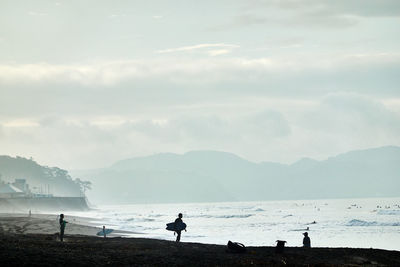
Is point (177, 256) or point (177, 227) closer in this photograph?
point (177, 256)

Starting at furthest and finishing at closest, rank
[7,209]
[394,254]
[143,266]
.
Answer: [7,209] < [394,254] < [143,266]

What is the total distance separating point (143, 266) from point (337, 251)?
12782 millimetres

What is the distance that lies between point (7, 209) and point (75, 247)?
526 ft

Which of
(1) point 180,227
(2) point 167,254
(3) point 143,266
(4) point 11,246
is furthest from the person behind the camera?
(1) point 180,227

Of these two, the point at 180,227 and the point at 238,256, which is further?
the point at 180,227

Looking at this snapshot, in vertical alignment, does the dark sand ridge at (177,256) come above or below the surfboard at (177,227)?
below

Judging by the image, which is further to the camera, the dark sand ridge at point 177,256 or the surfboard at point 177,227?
the surfboard at point 177,227

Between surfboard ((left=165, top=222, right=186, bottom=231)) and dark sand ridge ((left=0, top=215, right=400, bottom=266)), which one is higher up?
surfboard ((left=165, top=222, right=186, bottom=231))

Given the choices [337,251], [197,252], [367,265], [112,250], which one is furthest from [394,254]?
[112,250]

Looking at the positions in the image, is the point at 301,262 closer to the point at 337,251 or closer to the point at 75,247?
the point at 337,251

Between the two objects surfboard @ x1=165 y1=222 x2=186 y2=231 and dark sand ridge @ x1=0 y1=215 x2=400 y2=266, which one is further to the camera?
surfboard @ x1=165 y1=222 x2=186 y2=231

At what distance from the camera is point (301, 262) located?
92.6ft

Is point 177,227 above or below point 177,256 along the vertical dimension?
above

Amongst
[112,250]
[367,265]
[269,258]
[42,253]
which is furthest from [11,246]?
[367,265]
